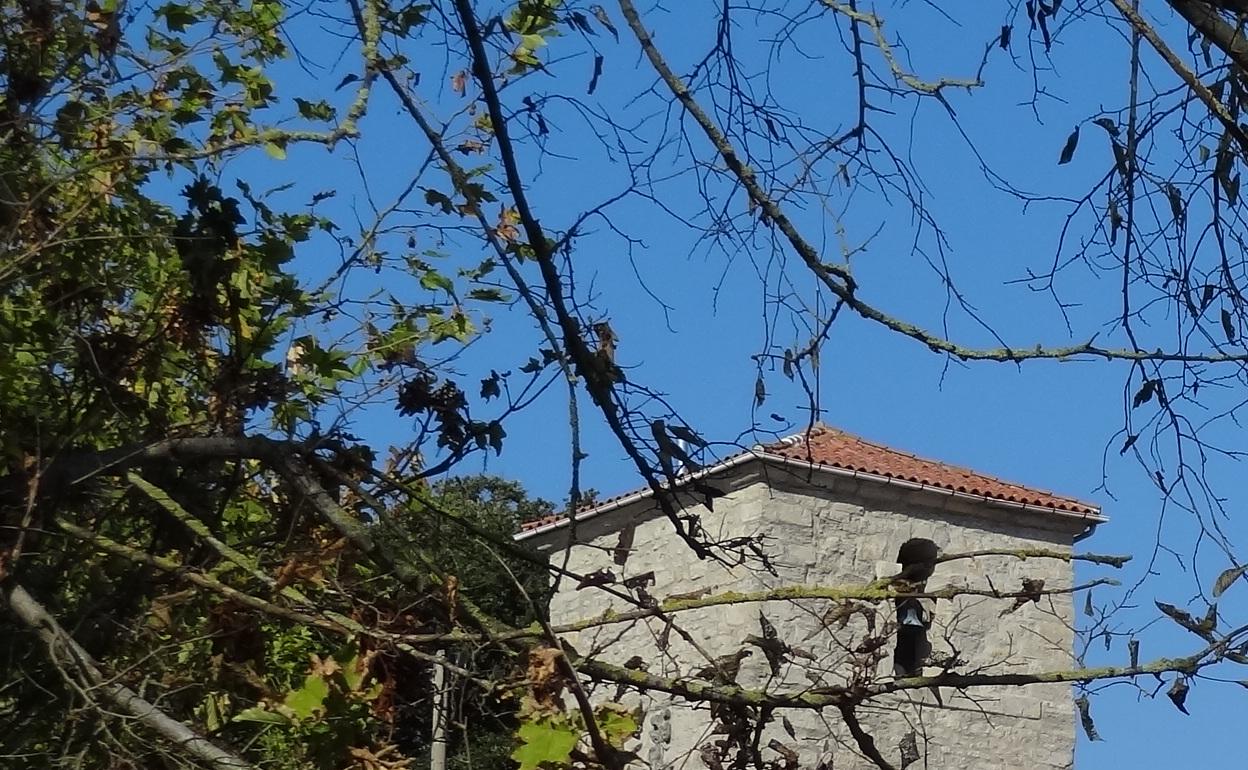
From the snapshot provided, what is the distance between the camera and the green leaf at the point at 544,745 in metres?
3.00

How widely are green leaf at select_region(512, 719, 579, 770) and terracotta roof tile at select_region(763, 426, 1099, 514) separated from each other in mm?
12949

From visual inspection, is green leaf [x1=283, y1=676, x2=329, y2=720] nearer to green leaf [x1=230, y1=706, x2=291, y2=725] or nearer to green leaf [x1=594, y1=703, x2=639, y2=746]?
green leaf [x1=230, y1=706, x2=291, y2=725]

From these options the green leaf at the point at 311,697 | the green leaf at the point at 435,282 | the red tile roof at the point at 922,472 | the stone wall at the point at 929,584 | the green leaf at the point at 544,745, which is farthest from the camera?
the red tile roof at the point at 922,472

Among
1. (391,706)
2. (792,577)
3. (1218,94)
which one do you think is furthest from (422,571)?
(792,577)

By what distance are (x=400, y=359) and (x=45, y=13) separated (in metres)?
1.39

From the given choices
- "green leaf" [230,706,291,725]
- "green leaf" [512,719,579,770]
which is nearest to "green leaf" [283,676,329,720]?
"green leaf" [230,706,291,725]

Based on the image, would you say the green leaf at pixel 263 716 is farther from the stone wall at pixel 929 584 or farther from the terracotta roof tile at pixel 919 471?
the terracotta roof tile at pixel 919 471

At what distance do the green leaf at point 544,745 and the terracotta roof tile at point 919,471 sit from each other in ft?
42.5

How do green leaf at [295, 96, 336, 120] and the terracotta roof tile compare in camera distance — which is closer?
green leaf at [295, 96, 336, 120]

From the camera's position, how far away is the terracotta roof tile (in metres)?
16.4

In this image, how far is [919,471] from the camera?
17.5 metres

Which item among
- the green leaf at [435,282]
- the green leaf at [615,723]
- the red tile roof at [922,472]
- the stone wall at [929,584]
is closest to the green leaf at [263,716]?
the green leaf at [615,723]

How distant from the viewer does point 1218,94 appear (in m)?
3.61

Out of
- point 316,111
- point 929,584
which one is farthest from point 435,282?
point 929,584
